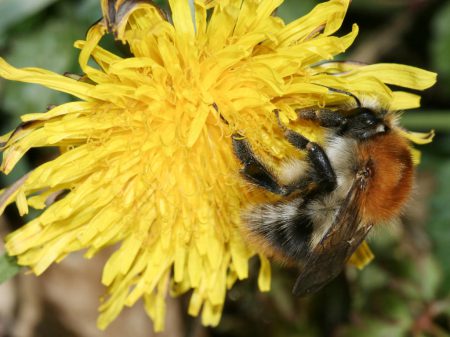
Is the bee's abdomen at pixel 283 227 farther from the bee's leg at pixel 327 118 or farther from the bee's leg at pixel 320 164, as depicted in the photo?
the bee's leg at pixel 327 118

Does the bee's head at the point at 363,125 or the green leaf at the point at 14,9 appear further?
the green leaf at the point at 14,9

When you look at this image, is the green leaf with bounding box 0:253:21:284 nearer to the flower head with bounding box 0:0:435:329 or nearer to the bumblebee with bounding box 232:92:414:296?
the flower head with bounding box 0:0:435:329

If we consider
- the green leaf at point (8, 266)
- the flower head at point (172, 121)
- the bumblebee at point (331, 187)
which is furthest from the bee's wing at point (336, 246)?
the green leaf at point (8, 266)

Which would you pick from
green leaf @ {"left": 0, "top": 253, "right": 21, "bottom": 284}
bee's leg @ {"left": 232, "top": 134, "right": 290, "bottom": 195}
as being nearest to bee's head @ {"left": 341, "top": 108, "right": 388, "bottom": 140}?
bee's leg @ {"left": 232, "top": 134, "right": 290, "bottom": 195}

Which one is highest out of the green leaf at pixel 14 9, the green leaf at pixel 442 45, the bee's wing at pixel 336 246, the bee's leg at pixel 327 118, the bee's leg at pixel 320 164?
the green leaf at pixel 14 9

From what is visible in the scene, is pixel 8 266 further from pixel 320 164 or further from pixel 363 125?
pixel 363 125

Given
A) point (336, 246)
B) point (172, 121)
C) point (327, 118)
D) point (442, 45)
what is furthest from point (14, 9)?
point (442, 45)
